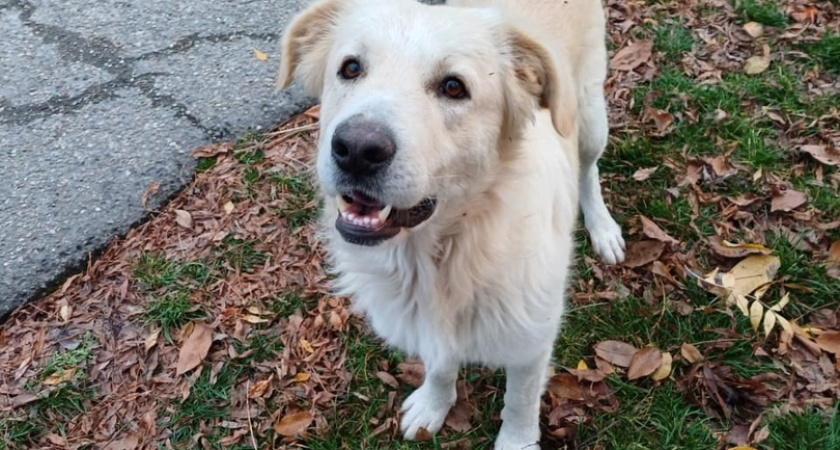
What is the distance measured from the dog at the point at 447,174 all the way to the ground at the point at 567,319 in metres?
0.57

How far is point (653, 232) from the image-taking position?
382 centimetres

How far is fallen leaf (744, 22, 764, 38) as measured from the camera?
486 cm

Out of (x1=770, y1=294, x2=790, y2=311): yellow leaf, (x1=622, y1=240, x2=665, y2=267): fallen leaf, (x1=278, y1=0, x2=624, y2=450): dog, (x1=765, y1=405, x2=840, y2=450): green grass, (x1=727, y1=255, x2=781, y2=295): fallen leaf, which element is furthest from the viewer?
(x1=622, y1=240, x2=665, y2=267): fallen leaf

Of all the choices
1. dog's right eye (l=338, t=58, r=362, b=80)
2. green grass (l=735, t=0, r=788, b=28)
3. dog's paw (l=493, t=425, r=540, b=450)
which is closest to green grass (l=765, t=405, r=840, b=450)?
dog's paw (l=493, t=425, r=540, b=450)

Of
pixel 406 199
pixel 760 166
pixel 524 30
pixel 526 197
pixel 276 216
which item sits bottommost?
pixel 276 216

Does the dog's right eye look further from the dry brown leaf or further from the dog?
the dry brown leaf

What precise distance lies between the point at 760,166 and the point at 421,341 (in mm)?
2380

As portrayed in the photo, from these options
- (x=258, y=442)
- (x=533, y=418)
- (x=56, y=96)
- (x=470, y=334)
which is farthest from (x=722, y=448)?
(x=56, y=96)

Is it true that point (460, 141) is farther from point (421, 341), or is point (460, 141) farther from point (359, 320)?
point (359, 320)

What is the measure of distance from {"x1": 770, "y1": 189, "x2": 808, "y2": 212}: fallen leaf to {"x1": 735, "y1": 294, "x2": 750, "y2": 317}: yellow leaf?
634 millimetres

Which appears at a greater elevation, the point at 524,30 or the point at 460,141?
the point at 524,30

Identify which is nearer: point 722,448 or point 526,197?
point 526,197

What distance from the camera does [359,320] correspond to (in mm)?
3648

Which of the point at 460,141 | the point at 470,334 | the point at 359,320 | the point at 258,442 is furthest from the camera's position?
the point at 359,320
